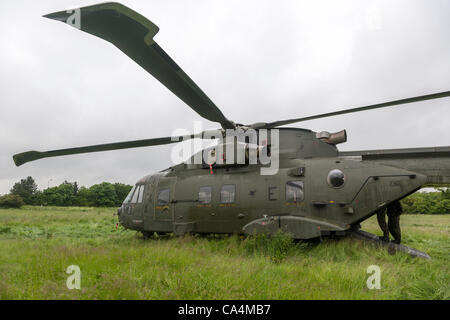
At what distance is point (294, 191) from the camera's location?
7359 mm

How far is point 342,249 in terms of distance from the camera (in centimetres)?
672

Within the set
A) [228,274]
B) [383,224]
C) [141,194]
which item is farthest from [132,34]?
[383,224]

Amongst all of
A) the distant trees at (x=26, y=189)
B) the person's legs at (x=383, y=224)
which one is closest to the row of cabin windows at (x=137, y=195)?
the person's legs at (x=383, y=224)

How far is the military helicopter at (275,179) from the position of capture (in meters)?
6.37

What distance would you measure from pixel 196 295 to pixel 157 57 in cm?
389

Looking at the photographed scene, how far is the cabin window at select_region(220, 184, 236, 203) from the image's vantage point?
812 centimetres

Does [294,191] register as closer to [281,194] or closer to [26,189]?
[281,194]

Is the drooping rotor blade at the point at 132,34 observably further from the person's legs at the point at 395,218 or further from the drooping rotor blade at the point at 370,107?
the person's legs at the point at 395,218

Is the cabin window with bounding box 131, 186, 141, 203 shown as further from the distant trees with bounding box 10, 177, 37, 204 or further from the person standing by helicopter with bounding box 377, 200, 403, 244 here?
the distant trees with bounding box 10, 177, 37, 204

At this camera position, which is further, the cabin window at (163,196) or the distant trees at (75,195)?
the distant trees at (75,195)

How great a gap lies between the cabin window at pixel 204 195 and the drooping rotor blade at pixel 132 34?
389 centimetres

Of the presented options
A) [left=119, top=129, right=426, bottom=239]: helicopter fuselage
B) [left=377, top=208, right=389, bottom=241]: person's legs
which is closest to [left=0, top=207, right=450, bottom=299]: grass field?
→ [left=377, top=208, right=389, bottom=241]: person's legs

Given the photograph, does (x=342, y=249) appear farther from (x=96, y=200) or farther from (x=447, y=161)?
(x=96, y=200)

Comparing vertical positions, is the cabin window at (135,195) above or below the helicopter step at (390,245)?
above
